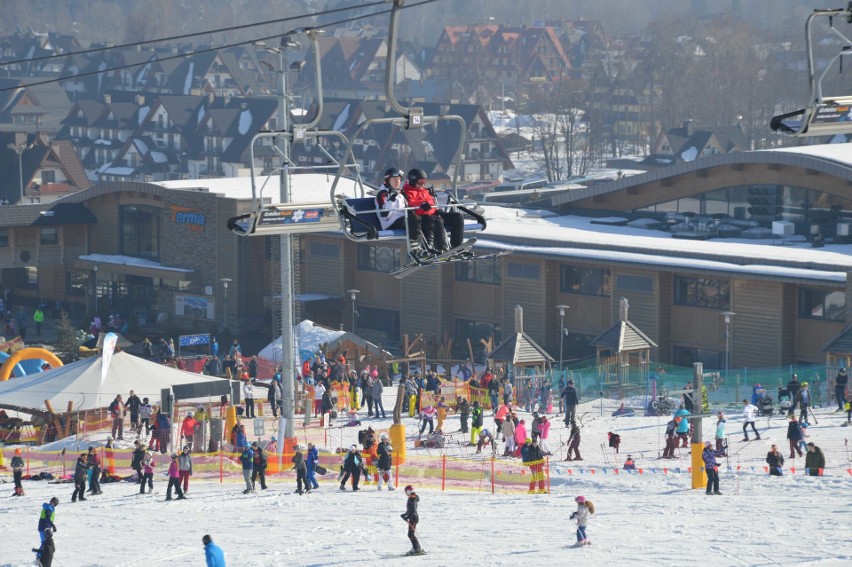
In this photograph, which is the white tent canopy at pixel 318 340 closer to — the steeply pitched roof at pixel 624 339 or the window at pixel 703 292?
the steeply pitched roof at pixel 624 339

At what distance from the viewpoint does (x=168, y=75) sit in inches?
6181

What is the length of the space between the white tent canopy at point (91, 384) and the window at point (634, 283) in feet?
49.8

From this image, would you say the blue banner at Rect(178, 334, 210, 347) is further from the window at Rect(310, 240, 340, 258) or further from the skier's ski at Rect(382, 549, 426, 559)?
the skier's ski at Rect(382, 549, 426, 559)

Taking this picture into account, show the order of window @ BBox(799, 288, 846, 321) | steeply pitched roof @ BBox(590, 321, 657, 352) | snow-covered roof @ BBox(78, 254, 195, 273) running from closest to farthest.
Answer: steeply pitched roof @ BBox(590, 321, 657, 352) → window @ BBox(799, 288, 846, 321) → snow-covered roof @ BBox(78, 254, 195, 273)

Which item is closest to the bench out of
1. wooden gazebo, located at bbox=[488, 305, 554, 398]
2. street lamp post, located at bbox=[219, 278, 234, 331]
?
wooden gazebo, located at bbox=[488, 305, 554, 398]

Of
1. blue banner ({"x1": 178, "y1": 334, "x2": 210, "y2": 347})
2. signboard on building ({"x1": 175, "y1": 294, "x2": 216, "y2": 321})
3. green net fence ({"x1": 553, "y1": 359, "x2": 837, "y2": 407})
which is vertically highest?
signboard on building ({"x1": 175, "y1": 294, "x2": 216, "y2": 321})

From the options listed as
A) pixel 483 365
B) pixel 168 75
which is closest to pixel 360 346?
A: pixel 483 365

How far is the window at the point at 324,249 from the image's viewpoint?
55.6 m

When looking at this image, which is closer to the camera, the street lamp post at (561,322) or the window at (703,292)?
the window at (703,292)

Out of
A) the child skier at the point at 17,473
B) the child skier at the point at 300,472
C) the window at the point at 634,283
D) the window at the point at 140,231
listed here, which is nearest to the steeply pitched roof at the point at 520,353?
the window at the point at 634,283

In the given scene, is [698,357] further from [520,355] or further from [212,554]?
[212,554]

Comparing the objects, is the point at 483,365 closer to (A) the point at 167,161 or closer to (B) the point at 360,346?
(B) the point at 360,346

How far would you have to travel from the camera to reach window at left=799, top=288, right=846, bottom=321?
1692 inches

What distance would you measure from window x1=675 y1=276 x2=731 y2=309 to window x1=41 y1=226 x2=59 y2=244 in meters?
27.1
